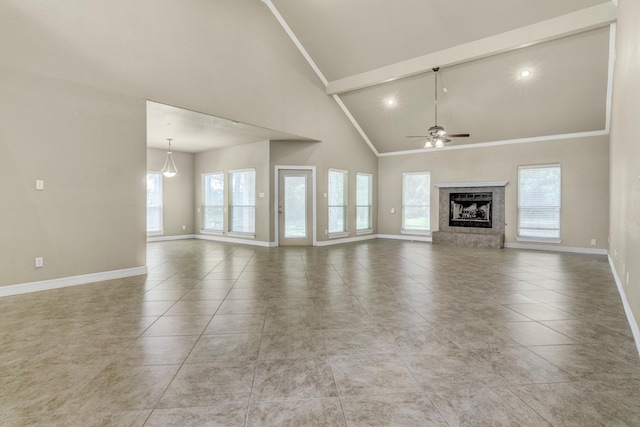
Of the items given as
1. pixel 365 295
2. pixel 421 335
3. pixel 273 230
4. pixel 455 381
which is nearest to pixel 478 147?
pixel 273 230

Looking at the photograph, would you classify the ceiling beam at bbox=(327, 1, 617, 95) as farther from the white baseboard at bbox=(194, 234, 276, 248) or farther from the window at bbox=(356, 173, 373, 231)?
the white baseboard at bbox=(194, 234, 276, 248)

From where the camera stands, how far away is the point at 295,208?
26.5 ft

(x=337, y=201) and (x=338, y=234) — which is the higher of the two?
(x=337, y=201)

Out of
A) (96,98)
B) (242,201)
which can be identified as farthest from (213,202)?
(96,98)

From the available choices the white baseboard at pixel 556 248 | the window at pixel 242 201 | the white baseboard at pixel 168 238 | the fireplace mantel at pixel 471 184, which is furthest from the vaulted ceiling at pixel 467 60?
the white baseboard at pixel 168 238

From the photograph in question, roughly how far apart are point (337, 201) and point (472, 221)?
375cm

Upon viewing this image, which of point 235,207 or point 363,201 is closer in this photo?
point 235,207

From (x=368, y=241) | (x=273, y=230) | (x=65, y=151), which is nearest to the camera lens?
(x=65, y=151)

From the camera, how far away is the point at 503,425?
4.96 ft

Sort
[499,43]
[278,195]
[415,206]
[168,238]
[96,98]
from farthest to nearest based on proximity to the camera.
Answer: [415,206], [168,238], [278,195], [499,43], [96,98]

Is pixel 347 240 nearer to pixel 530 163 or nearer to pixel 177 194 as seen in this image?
pixel 530 163

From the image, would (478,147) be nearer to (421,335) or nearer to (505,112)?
(505,112)

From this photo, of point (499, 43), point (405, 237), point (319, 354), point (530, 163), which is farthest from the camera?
point (405, 237)

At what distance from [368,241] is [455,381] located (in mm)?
7358
